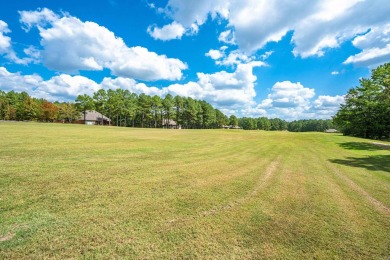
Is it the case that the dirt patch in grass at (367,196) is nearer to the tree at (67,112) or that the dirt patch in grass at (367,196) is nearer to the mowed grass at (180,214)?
the mowed grass at (180,214)

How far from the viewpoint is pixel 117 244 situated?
382 centimetres

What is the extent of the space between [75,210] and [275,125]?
18795cm

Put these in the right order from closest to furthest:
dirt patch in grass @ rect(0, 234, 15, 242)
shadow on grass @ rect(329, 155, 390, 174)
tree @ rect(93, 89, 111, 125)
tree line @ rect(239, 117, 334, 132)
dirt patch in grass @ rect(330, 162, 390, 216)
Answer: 1. dirt patch in grass @ rect(0, 234, 15, 242)
2. dirt patch in grass @ rect(330, 162, 390, 216)
3. shadow on grass @ rect(329, 155, 390, 174)
4. tree @ rect(93, 89, 111, 125)
5. tree line @ rect(239, 117, 334, 132)

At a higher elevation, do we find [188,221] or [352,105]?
[352,105]

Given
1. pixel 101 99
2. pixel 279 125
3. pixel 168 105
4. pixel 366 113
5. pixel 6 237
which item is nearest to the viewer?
pixel 6 237

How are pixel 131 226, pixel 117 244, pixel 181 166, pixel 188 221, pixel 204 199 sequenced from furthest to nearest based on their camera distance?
pixel 181 166 < pixel 204 199 < pixel 188 221 < pixel 131 226 < pixel 117 244

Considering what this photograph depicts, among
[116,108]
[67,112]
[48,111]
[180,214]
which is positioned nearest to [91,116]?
[67,112]

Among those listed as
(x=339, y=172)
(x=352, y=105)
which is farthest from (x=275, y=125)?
(x=339, y=172)

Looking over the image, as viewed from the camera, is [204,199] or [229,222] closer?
[229,222]

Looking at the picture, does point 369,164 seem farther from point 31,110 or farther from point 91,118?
point 31,110

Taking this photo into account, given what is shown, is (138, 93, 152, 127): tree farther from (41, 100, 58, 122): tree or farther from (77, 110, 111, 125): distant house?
(41, 100, 58, 122): tree

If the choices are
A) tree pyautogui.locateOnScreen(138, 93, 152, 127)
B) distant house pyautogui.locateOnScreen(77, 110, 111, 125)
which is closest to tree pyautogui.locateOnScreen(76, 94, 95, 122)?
distant house pyautogui.locateOnScreen(77, 110, 111, 125)

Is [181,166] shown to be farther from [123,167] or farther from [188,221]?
[188,221]

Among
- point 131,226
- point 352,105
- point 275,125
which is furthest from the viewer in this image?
point 275,125
